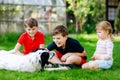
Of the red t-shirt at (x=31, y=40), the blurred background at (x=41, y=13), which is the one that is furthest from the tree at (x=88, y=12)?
the red t-shirt at (x=31, y=40)

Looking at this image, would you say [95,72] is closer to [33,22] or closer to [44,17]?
[33,22]

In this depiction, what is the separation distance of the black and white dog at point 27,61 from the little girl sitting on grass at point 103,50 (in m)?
0.70

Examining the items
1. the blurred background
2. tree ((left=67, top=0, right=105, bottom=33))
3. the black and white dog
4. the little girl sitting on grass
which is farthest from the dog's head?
tree ((left=67, top=0, right=105, bottom=33))

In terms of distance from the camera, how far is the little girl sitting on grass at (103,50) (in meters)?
5.90

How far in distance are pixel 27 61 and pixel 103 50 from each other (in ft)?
3.89

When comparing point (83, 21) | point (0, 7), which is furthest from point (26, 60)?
point (83, 21)

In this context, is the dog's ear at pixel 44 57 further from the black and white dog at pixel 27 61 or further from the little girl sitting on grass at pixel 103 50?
the little girl sitting on grass at pixel 103 50

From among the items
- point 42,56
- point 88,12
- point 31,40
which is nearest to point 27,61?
point 42,56

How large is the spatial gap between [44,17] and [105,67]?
9.55 m

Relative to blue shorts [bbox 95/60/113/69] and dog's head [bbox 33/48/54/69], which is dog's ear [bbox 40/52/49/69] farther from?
blue shorts [bbox 95/60/113/69]

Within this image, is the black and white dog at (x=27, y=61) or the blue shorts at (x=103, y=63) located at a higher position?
the black and white dog at (x=27, y=61)

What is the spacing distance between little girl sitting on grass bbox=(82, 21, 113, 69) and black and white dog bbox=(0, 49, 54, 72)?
0.70 metres

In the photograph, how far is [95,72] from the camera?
18.3 feet

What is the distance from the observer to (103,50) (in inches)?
236
